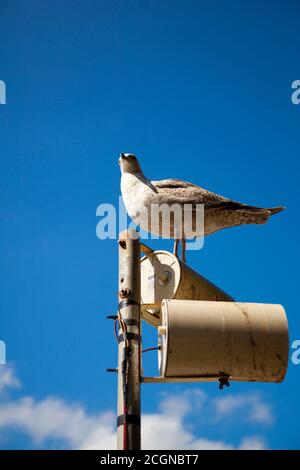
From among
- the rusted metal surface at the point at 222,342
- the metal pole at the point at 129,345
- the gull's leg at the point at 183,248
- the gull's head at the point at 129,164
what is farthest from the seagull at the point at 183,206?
the rusted metal surface at the point at 222,342

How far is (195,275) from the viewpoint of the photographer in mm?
4762

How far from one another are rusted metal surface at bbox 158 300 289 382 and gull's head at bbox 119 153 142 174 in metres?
3.83

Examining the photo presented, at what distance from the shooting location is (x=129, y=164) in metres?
7.63

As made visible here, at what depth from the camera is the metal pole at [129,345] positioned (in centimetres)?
364

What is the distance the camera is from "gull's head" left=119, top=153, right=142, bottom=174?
7598 mm

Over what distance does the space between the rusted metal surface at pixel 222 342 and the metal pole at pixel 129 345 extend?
182 mm

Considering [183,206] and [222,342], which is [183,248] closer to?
[183,206]

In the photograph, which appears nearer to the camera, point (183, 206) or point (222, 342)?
point (222, 342)

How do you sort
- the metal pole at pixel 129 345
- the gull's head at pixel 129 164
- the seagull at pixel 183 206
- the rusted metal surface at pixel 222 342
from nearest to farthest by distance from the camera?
the metal pole at pixel 129 345 < the rusted metal surface at pixel 222 342 < the seagull at pixel 183 206 < the gull's head at pixel 129 164

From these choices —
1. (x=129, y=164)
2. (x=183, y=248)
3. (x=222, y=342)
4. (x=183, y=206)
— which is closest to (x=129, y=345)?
(x=222, y=342)

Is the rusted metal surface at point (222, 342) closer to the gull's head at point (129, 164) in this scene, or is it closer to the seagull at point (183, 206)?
the seagull at point (183, 206)

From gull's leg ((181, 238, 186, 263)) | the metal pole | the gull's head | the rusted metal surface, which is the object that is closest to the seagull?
gull's leg ((181, 238, 186, 263))

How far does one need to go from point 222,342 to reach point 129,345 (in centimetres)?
56
